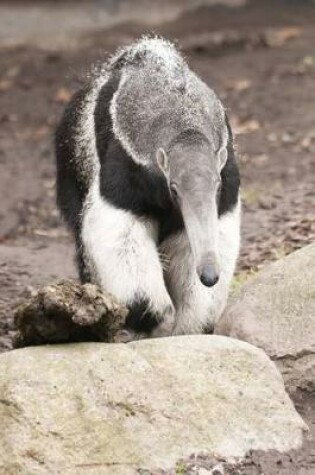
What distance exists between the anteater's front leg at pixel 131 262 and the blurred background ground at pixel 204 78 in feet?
5.69

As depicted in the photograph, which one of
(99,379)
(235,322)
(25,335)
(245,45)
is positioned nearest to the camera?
(99,379)

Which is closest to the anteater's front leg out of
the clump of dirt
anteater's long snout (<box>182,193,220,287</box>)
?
anteater's long snout (<box>182,193,220,287</box>)

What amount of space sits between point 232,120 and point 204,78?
5895 mm

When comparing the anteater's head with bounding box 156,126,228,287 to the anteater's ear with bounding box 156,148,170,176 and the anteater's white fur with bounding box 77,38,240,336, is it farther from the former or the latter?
the anteater's white fur with bounding box 77,38,240,336

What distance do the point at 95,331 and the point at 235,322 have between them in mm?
902

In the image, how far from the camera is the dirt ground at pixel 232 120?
9453 mm

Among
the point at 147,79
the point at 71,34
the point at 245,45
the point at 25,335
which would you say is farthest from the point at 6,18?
the point at 25,335

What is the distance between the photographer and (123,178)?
6.50m

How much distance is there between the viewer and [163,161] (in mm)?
6199

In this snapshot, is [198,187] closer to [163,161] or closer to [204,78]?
[163,161]

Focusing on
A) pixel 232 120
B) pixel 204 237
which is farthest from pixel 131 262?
pixel 232 120

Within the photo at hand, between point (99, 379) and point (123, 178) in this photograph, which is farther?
point (123, 178)

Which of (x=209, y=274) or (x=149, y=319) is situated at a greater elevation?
(x=209, y=274)

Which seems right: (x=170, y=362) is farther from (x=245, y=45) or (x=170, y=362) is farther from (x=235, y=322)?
(x=245, y=45)
